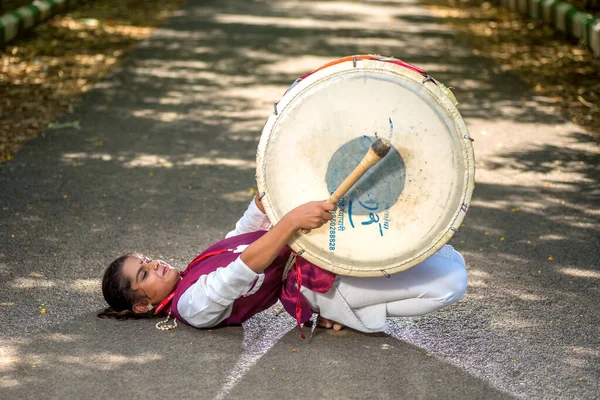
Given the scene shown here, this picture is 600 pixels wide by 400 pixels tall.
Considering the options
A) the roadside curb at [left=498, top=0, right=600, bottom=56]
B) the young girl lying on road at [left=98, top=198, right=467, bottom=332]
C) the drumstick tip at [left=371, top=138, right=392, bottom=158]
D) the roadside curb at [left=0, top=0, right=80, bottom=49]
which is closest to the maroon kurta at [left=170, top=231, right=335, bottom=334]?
the young girl lying on road at [left=98, top=198, right=467, bottom=332]

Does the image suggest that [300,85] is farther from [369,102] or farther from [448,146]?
[448,146]

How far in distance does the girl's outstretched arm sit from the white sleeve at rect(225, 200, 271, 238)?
0.51m

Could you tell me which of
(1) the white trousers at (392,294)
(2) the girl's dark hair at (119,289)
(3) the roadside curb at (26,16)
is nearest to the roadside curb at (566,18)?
(3) the roadside curb at (26,16)

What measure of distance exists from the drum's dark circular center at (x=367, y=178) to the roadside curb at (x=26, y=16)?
6952mm

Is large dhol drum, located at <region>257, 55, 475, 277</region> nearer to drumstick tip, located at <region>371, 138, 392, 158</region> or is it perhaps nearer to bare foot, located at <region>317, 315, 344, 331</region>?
drumstick tip, located at <region>371, 138, 392, 158</region>

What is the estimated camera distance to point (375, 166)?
10.6 ft

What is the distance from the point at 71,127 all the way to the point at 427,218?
4201 millimetres

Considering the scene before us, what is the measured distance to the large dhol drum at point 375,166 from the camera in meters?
3.20

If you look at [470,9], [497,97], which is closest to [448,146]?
Answer: [497,97]

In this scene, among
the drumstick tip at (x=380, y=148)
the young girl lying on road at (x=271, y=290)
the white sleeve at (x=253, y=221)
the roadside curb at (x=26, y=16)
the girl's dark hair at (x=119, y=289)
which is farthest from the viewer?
the roadside curb at (x=26, y=16)

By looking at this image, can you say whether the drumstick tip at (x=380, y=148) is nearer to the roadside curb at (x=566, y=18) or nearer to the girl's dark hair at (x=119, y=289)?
the girl's dark hair at (x=119, y=289)

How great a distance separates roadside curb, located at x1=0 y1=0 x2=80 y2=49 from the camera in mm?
9398

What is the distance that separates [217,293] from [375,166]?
0.79m

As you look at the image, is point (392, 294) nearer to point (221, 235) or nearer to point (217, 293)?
point (217, 293)
